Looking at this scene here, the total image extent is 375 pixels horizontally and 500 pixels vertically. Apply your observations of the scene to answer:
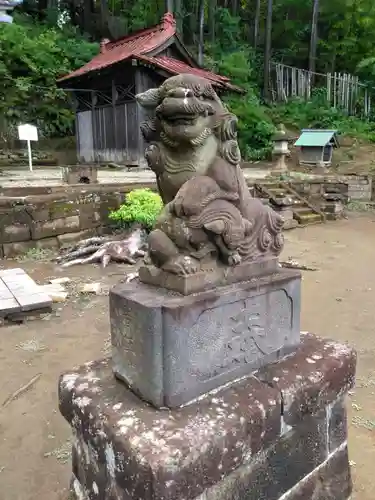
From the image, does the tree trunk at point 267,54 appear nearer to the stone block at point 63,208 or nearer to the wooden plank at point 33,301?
the stone block at point 63,208

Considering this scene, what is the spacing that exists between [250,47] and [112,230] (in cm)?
1991

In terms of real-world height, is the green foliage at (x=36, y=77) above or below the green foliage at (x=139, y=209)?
above

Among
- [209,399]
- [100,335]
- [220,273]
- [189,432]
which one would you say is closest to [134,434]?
[189,432]

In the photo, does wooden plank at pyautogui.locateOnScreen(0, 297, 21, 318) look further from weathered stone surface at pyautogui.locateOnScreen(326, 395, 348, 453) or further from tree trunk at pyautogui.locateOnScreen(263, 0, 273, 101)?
tree trunk at pyautogui.locateOnScreen(263, 0, 273, 101)

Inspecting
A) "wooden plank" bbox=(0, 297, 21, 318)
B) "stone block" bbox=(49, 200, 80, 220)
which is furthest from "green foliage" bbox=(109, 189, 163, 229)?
"wooden plank" bbox=(0, 297, 21, 318)

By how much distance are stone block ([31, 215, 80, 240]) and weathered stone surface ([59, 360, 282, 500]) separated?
19.9ft

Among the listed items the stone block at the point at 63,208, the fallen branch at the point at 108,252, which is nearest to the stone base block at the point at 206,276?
the fallen branch at the point at 108,252

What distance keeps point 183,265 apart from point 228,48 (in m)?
24.7

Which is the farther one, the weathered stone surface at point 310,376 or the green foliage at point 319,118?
the green foliage at point 319,118

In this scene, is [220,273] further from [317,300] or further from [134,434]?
[317,300]

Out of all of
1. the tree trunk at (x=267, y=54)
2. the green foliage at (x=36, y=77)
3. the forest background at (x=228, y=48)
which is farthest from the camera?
the tree trunk at (x=267, y=54)

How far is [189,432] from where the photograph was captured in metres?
1.59

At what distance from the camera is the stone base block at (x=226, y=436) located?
5.04 feet

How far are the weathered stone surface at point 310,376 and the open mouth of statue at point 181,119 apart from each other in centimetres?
121
